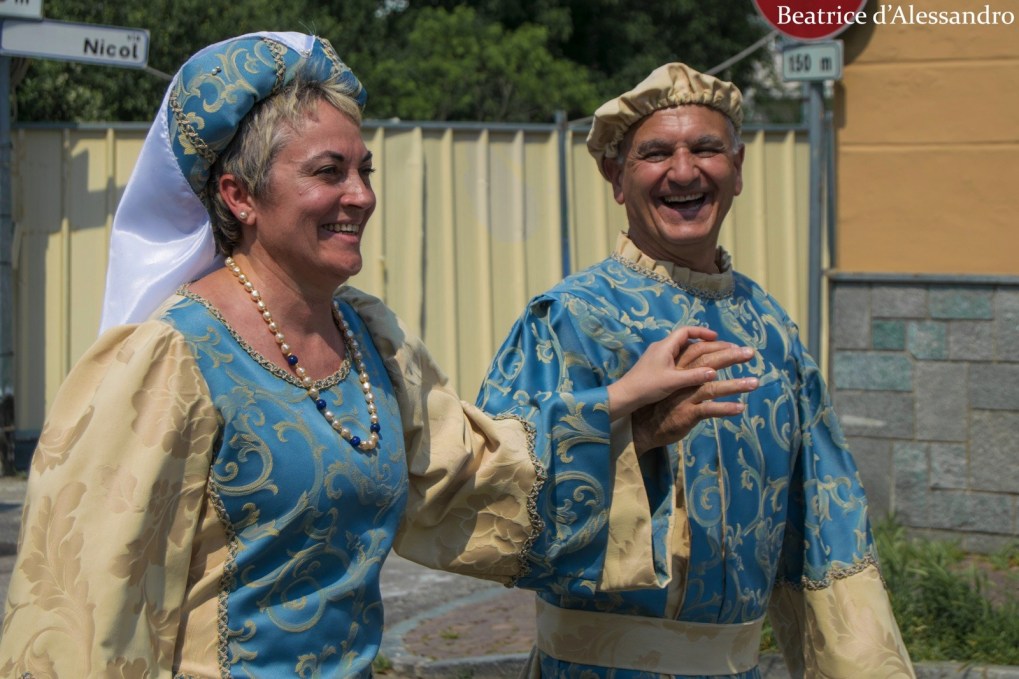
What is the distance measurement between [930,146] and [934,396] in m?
1.07

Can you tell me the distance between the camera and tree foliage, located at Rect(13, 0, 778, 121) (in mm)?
11758

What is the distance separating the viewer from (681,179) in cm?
310

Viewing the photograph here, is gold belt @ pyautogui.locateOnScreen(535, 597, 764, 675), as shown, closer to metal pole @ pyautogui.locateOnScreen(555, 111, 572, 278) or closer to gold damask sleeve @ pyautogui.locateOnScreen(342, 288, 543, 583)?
gold damask sleeve @ pyautogui.locateOnScreen(342, 288, 543, 583)

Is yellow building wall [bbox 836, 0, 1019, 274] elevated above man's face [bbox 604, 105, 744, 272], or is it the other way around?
yellow building wall [bbox 836, 0, 1019, 274]

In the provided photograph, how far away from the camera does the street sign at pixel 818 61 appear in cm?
625

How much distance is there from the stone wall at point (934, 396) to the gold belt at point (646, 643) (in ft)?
11.6

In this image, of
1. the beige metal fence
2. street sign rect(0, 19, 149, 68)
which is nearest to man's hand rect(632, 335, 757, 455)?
street sign rect(0, 19, 149, 68)

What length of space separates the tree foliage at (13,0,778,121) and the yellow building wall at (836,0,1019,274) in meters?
3.51

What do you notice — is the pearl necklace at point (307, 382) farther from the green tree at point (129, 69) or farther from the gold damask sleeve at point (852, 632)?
the green tree at point (129, 69)

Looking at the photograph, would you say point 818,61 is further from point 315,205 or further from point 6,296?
point 315,205

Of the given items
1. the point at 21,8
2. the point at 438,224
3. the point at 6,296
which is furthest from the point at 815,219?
the point at 6,296

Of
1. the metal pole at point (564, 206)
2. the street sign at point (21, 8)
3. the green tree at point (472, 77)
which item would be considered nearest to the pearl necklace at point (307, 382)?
the street sign at point (21, 8)

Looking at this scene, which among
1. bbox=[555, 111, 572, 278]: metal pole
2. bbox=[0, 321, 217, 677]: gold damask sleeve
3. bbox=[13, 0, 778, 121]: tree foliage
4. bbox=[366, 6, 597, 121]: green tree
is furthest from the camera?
bbox=[366, 6, 597, 121]: green tree

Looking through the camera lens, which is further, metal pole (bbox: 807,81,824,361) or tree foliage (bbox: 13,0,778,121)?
tree foliage (bbox: 13,0,778,121)
